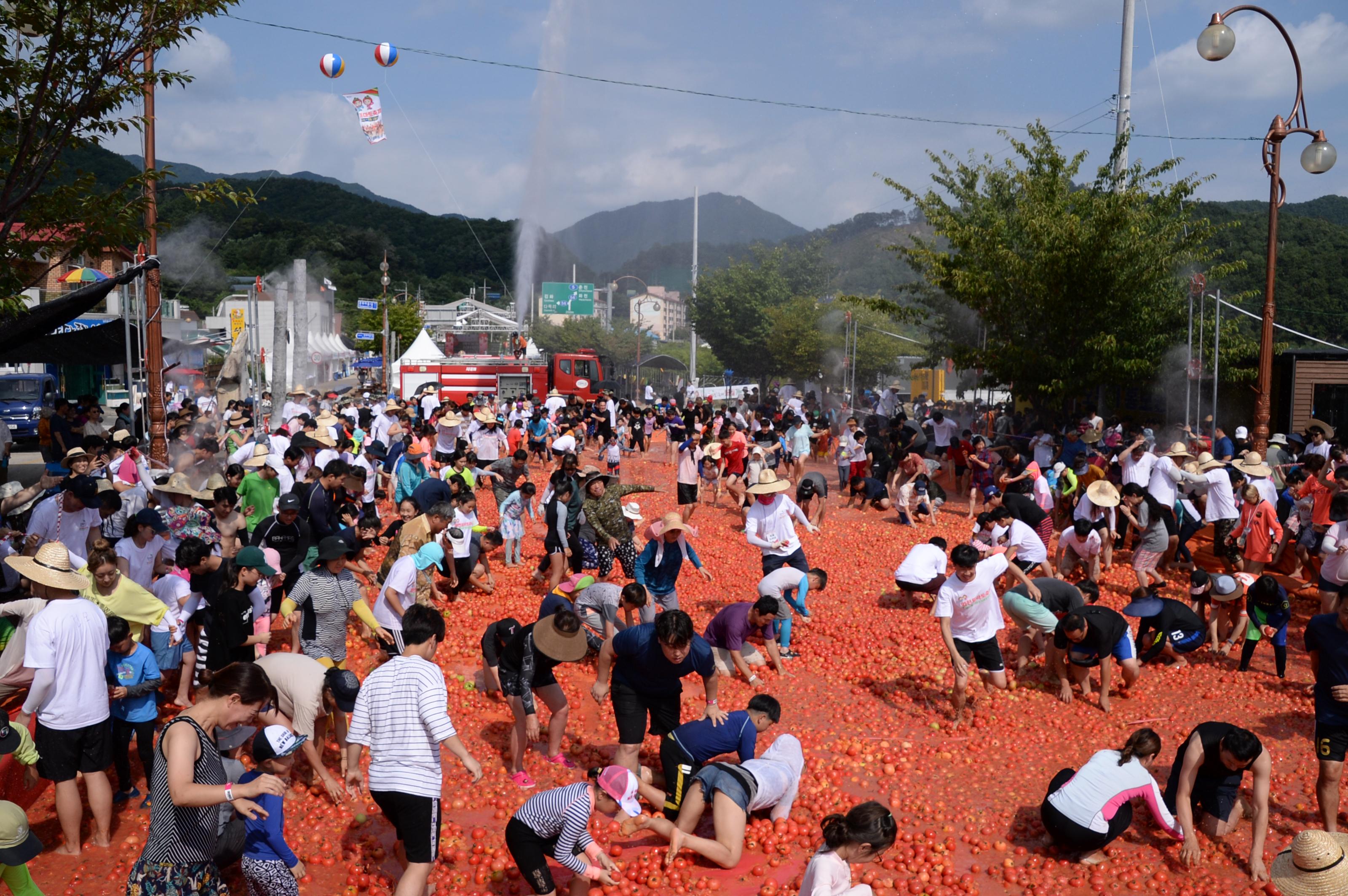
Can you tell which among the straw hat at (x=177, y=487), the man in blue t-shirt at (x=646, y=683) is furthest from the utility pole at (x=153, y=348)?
the man in blue t-shirt at (x=646, y=683)

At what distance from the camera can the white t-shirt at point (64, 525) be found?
856cm

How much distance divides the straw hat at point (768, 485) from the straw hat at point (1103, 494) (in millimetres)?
4354

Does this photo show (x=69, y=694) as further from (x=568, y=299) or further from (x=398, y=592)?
(x=568, y=299)

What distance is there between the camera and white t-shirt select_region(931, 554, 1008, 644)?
8164 mm

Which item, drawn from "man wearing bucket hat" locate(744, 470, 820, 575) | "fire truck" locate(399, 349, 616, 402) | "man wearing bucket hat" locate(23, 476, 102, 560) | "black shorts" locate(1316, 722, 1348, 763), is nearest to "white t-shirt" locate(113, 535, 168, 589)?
"man wearing bucket hat" locate(23, 476, 102, 560)

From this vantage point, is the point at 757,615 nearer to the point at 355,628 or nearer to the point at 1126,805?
the point at 1126,805

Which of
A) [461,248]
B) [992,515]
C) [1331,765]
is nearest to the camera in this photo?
[1331,765]

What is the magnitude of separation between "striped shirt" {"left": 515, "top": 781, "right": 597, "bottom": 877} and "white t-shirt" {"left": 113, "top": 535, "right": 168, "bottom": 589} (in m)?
4.54

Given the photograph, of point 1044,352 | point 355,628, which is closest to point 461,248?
point 1044,352

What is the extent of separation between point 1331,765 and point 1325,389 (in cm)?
1808

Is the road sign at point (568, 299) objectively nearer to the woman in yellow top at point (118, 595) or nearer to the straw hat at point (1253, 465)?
the straw hat at point (1253, 465)

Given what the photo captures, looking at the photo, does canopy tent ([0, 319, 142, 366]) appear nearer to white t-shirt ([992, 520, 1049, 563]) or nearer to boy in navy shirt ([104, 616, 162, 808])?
boy in navy shirt ([104, 616, 162, 808])

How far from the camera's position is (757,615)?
8.49 m

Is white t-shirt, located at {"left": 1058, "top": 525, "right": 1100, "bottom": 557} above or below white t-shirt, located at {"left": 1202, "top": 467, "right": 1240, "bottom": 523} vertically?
below
